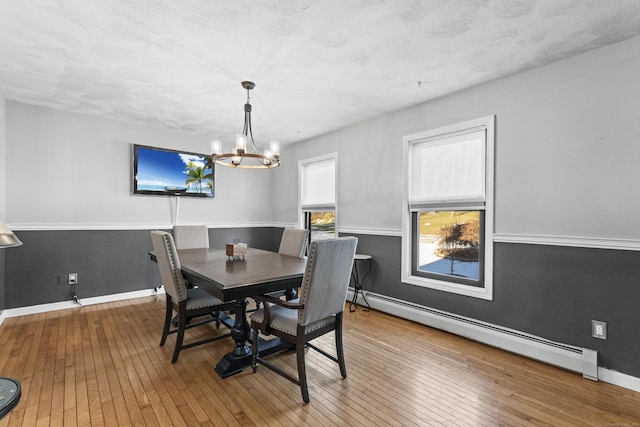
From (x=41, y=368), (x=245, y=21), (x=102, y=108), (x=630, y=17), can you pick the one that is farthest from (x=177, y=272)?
(x=630, y=17)

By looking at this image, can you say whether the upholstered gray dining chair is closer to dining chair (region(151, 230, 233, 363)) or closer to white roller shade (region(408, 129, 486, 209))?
dining chair (region(151, 230, 233, 363))

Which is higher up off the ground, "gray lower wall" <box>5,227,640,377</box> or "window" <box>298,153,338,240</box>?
"window" <box>298,153,338,240</box>

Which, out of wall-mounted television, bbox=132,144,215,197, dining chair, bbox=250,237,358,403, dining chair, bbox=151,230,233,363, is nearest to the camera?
dining chair, bbox=250,237,358,403

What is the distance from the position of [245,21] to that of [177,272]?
1945 mm

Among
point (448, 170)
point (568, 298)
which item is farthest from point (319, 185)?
point (568, 298)

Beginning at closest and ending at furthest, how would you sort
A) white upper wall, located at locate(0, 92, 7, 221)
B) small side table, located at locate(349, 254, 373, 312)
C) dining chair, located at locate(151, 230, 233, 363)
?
dining chair, located at locate(151, 230, 233, 363)
white upper wall, located at locate(0, 92, 7, 221)
small side table, located at locate(349, 254, 373, 312)

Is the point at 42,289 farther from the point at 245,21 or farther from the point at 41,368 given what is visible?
the point at 245,21

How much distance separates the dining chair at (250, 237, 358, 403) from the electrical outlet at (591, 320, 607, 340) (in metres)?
1.95

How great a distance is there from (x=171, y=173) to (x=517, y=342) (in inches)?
191

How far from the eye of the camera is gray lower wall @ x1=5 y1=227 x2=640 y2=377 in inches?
88.2

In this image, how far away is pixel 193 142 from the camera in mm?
4926

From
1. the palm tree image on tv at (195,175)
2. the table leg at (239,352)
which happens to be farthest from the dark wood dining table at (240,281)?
the palm tree image on tv at (195,175)

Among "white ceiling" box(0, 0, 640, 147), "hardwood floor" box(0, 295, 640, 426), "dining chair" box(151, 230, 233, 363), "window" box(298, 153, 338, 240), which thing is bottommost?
"hardwood floor" box(0, 295, 640, 426)

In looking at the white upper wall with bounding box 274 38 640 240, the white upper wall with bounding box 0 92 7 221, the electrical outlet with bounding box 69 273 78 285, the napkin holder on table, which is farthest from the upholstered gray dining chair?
the white upper wall with bounding box 0 92 7 221
